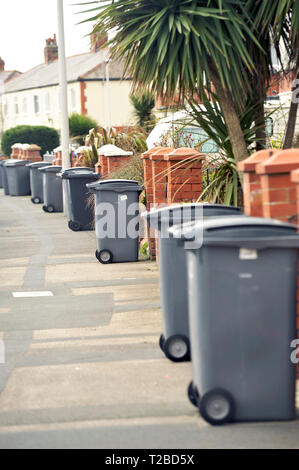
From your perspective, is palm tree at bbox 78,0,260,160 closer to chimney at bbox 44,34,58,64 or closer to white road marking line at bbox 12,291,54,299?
white road marking line at bbox 12,291,54,299

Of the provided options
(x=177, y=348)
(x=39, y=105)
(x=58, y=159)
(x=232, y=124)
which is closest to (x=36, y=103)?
(x=39, y=105)

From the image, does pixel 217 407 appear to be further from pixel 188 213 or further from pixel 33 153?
pixel 33 153

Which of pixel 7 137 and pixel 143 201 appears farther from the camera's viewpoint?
pixel 7 137

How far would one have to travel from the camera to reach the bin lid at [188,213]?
6477mm

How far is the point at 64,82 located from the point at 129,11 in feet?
33.8

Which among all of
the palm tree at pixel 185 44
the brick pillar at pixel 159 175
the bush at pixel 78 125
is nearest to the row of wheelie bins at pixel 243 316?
the palm tree at pixel 185 44

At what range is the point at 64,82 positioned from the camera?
63.7 ft

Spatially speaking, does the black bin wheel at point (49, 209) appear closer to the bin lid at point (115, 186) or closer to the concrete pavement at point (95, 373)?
the bin lid at point (115, 186)

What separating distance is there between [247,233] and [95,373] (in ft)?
6.46

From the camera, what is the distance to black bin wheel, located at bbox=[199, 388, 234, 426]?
4926 mm

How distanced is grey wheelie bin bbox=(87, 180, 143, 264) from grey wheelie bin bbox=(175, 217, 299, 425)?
22.9 feet

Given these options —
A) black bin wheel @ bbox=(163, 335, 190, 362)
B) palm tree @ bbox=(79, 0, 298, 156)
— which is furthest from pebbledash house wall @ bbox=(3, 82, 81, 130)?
black bin wheel @ bbox=(163, 335, 190, 362)

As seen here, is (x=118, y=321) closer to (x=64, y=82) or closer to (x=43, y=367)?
(x=43, y=367)
